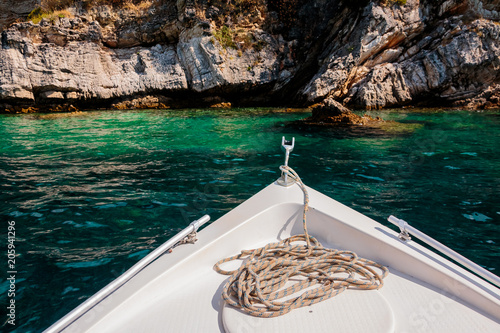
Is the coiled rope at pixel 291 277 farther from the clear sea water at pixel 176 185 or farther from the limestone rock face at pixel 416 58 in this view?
the limestone rock face at pixel 416 58

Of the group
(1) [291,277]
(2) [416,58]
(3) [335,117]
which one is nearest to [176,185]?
(1) [291,277]

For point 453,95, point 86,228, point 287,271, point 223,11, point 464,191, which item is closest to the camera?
point 287,271

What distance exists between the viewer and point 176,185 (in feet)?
17.3

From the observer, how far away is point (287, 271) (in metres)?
2.08

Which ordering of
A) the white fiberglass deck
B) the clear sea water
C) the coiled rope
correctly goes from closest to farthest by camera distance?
the white fiberglass deck < the coiled rope < the clear sea water

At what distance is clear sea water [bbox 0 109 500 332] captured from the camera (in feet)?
9.86

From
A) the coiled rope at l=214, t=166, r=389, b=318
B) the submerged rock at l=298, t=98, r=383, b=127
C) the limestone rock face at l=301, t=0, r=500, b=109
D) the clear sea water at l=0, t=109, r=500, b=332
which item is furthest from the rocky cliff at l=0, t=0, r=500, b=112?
the coiled rope at l=214, t=166, r=389, b=318

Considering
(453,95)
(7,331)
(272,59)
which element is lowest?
(7,331)

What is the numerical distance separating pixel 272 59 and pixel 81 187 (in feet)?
57.7

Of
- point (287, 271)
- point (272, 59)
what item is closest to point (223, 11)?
point (272, 59)

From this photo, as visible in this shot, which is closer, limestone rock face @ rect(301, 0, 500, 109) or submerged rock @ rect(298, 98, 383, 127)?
submerged rock @ rect(298, 98, 383, 127)

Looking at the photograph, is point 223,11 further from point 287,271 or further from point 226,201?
point 287,271

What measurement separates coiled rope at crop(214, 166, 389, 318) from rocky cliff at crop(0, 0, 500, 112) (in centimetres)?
1640

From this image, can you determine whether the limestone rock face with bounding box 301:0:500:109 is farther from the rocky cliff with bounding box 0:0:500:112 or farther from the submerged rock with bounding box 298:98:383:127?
the submerged rock with bounding box 298:98:383:127
